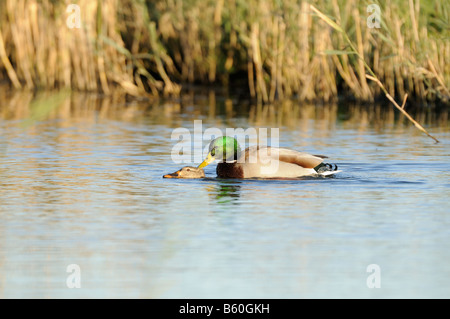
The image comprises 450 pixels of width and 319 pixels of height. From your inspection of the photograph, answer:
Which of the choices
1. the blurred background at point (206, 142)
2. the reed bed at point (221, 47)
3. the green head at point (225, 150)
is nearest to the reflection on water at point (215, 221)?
the blurred background at point (206, 142)

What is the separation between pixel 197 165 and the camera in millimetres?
Answer: 9789

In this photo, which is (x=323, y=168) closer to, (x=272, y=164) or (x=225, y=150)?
(x=272, y=164)

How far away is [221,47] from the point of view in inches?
685

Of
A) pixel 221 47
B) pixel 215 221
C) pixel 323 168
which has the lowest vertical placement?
pixel 215 221

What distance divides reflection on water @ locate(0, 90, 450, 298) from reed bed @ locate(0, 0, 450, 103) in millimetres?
1905

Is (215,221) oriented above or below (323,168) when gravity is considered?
below

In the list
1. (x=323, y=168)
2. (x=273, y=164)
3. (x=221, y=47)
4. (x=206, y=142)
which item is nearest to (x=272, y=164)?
(x=273, y=164)

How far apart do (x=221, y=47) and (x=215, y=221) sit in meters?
10.8

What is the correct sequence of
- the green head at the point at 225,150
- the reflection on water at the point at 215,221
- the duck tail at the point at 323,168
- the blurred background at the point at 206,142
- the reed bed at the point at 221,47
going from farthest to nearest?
the reed bed at the point at 221,47, the green head at the point at 225,150, the duck tail at the point at 323,168, the blurred background at the point at 206,142, the reflection on water at the point at 215,221

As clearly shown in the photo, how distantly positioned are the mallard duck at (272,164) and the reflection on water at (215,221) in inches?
3.8

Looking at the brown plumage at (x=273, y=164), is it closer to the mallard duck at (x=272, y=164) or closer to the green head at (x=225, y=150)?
the mallard duck at (x=272, y=164)

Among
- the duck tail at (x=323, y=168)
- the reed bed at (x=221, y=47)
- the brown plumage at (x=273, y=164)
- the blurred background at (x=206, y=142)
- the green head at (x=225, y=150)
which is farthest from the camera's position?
the reed bed at (x=221, y=47)

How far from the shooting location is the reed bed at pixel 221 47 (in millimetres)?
13805

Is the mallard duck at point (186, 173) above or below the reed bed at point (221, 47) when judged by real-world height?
below
